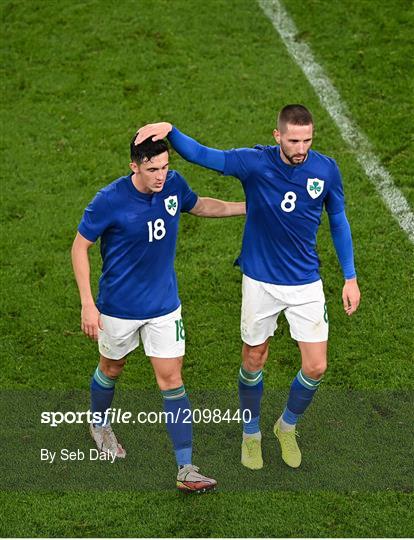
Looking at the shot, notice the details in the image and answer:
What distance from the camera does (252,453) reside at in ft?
25.7

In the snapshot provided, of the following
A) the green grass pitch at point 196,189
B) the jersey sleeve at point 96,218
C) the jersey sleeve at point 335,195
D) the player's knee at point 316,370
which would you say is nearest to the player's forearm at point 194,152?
the jersey sleeve at point 96,218

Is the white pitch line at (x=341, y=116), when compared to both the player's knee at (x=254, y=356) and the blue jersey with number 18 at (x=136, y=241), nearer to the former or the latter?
the player's knee at (x=254, y=356)

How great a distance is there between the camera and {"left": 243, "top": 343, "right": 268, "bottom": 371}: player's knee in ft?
25.2

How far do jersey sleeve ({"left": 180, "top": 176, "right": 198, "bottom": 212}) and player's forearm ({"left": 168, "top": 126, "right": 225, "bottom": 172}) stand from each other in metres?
0.17

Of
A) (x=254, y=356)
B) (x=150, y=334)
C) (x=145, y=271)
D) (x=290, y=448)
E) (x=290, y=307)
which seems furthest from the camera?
(x=290, y=448)

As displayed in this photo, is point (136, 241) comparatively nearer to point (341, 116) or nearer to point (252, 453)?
point (252, 453)

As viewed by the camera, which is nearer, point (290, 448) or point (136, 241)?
point (136, 241)

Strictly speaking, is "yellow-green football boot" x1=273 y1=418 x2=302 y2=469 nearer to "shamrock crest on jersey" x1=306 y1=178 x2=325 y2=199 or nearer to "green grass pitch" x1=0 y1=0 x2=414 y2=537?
"green grass pitch" x1=0 y1=0 x2=414 y2=537

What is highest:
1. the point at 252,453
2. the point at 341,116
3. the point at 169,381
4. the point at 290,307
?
the point at 290,307

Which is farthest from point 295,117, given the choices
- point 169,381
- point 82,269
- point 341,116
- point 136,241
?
point 341,116

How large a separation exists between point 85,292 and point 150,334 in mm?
527

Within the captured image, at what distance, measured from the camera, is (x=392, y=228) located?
32.8ft

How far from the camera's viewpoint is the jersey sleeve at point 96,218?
708 centimetres

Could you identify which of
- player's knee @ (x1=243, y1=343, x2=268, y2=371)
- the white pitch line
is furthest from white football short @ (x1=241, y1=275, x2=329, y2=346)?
the white pitch line
